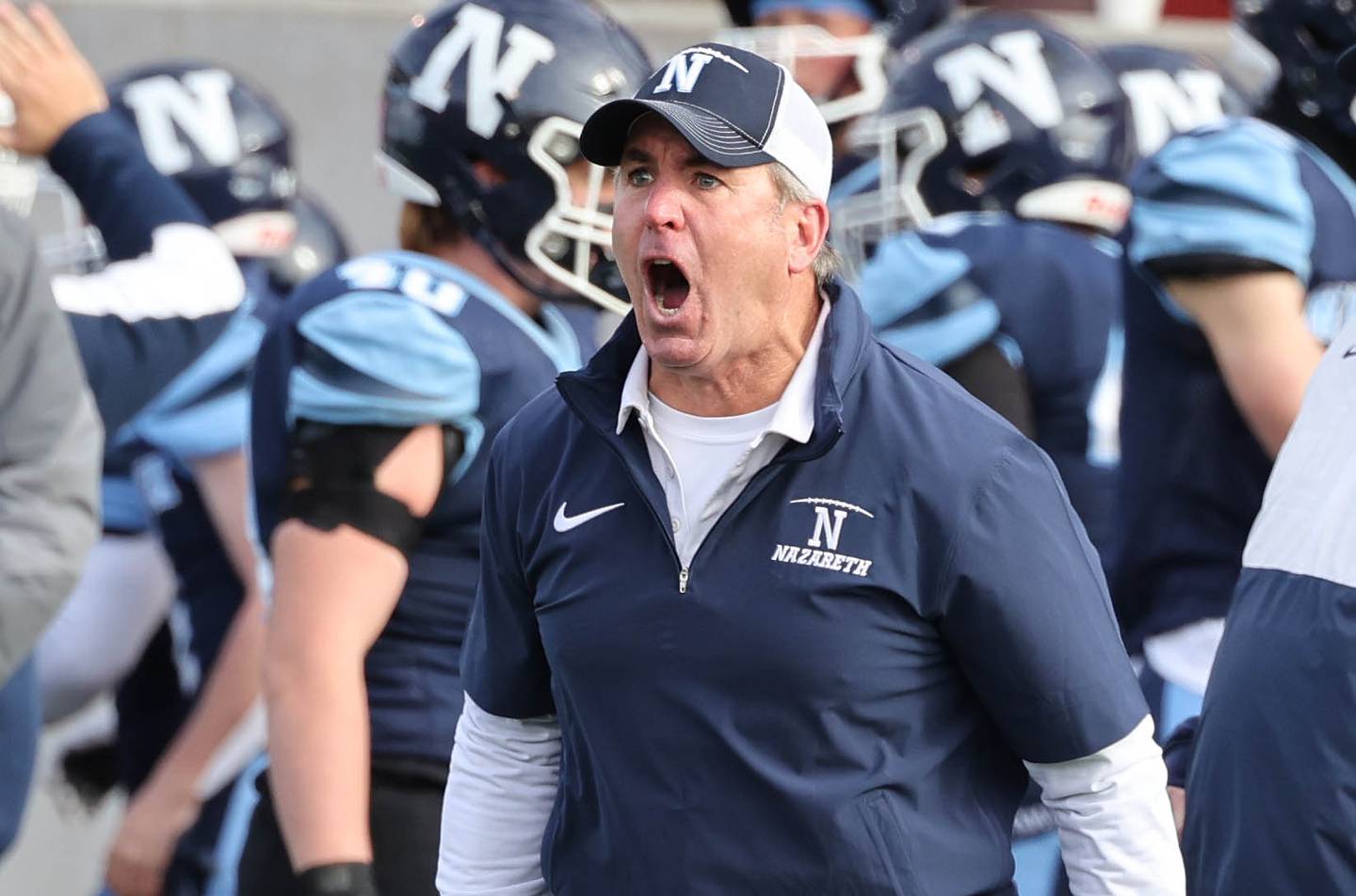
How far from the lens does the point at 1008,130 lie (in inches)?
174

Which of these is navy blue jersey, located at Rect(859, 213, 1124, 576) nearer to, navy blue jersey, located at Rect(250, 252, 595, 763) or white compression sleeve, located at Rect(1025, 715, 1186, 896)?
navy blue jersey, located at Rect(250, 252, 595, 763)

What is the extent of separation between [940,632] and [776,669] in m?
0.19

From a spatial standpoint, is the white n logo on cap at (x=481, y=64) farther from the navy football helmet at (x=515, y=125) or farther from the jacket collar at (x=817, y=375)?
the jacket collar at (x=817, y=375)

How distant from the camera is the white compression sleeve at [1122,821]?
7.82 ft

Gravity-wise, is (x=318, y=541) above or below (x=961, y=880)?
below

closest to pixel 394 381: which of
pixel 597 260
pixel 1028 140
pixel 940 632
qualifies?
pixel 597 260

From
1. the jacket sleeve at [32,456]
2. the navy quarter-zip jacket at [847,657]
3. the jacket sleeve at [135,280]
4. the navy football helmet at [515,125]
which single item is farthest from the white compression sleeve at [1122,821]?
the jacket sleeve at [135,280]

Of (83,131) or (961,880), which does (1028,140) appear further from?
(961,880)

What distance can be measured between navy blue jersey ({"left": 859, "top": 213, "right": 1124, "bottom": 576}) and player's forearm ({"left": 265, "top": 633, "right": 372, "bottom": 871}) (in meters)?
1.20

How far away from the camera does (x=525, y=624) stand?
2.62m

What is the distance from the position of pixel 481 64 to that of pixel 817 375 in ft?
4.88

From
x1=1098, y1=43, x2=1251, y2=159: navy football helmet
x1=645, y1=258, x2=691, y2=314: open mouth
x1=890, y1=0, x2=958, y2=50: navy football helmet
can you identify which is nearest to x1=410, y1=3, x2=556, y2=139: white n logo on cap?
x1=645, y1=258, x2=691, y2=314: open mouth

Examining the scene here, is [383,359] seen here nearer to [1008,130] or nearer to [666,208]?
[666,208]

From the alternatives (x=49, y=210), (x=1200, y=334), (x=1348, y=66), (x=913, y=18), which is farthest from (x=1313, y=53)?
(x=49, y=210)
